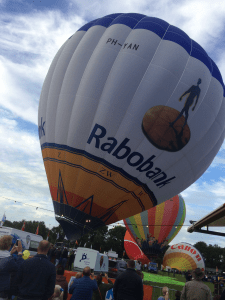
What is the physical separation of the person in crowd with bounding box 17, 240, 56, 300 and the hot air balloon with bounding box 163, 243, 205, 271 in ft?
93.5

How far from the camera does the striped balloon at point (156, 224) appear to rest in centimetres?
2322

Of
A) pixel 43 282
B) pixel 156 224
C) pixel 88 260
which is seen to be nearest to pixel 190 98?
pixel 43 282

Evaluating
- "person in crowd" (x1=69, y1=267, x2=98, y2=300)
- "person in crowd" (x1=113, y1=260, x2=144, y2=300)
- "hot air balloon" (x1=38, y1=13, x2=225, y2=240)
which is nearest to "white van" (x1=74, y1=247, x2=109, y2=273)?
"hot air balloon" (x1=38, y1=13, x2=225, y2=240)

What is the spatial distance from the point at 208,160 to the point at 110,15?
27.1 ft

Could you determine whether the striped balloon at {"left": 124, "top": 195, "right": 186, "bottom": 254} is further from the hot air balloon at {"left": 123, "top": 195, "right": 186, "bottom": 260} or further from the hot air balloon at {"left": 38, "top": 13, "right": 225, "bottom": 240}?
the hot air balloon at {"left": 38, "top": 13, "right": 225, "bottom": 240}

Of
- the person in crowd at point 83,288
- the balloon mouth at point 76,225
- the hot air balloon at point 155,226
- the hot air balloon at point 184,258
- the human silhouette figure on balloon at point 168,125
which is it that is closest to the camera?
the person in crowd at point 83,288

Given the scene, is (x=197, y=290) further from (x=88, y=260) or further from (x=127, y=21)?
(x=127, y=21)

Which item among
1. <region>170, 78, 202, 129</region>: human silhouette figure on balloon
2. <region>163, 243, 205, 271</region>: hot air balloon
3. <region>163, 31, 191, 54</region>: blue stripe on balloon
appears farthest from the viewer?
<region>163, 243, 205, 271</region>: hot air balloon

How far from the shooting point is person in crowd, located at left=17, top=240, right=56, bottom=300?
291 centimetres

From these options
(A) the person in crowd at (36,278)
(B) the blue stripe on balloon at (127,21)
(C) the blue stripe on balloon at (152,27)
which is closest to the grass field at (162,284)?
(A) the person in crowd at (36,278)

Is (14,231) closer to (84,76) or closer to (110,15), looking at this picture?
(84,76)

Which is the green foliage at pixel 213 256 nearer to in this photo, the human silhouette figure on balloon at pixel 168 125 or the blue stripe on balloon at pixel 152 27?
the human silhouette figure on balloon at pixel 168 125

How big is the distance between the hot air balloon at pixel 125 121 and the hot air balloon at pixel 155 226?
13.0 metres

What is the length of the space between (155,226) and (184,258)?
8325 millimetres
